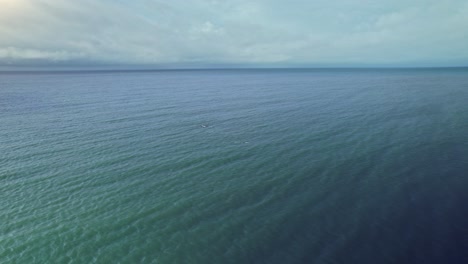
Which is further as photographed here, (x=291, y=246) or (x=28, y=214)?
(x=28, y=214)

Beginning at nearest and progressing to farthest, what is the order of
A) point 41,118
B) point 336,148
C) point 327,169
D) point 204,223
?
1. point 204,223
2. point 327,169
3. point 336,148
4. point 41,118

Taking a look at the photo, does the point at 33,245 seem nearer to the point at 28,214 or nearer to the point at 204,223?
the point at 28,214

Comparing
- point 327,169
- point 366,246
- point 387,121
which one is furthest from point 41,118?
point 387,121

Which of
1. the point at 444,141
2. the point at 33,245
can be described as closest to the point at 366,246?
the point at 33,245

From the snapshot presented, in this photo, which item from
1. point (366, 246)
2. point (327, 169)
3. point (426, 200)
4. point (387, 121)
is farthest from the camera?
point (387, 121)

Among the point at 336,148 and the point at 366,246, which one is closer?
the point at 366,246

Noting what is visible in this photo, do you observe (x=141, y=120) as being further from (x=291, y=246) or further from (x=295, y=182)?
(x=291, y=246)
